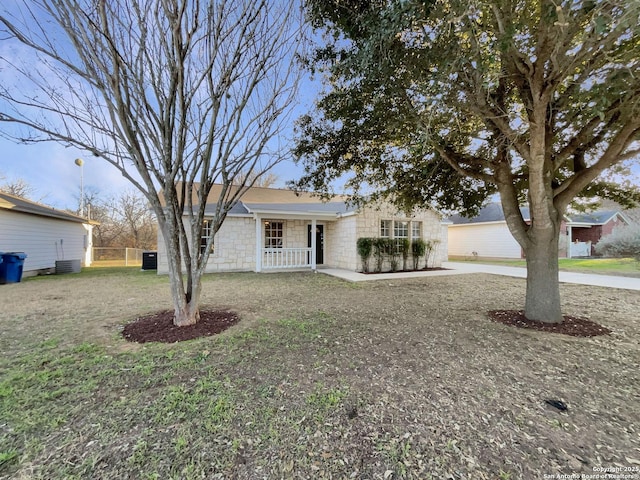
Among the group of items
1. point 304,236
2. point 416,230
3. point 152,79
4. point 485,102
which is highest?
point 152,79

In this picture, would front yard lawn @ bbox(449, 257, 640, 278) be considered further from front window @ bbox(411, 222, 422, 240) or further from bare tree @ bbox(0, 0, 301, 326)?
bare tree @ bbox(0, 0, 301, 326)

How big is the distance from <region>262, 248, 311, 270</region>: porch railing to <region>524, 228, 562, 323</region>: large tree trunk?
8.66m

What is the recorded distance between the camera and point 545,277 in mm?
4512

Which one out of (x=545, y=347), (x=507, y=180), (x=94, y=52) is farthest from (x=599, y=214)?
(x=94, y=52)

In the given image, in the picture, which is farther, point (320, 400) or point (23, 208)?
point (23, 208)

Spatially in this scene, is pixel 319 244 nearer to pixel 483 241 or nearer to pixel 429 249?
pixel 429 249

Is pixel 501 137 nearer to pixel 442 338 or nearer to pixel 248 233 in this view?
pixel 442 338

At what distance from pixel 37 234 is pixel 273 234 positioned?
9.57 meters

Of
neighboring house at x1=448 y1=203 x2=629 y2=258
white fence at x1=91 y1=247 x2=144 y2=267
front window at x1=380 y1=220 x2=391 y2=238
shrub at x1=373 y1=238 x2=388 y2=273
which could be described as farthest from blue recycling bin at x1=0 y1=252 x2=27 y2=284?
neighboring house at x1=448 y1=203 x2=629 y2=258

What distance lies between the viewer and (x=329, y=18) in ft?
12.7

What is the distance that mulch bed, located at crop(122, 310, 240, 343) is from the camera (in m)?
3.95

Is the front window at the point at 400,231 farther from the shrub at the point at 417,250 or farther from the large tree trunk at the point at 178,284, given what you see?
the large tree trunk at the point at 178,284

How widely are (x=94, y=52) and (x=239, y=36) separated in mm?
1926

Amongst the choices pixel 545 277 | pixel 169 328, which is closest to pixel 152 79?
pixel 169 328
